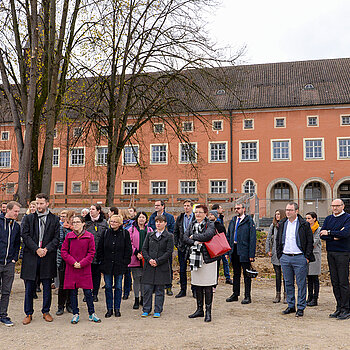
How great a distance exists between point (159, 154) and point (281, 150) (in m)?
9.61

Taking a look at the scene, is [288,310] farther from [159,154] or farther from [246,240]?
[159,154]

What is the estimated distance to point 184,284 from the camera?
9.00m

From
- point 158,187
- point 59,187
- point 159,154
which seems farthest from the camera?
point 59,187

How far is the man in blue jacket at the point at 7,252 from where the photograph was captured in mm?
6695

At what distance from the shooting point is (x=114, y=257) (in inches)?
289

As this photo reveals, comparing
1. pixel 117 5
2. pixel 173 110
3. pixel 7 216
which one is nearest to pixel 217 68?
pixel 173 110

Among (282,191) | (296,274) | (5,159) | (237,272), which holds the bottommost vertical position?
(237,272)

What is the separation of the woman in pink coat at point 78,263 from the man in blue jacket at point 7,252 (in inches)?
29.9

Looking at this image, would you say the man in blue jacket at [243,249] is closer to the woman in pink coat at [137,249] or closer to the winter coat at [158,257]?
the winter coat at [158,257]

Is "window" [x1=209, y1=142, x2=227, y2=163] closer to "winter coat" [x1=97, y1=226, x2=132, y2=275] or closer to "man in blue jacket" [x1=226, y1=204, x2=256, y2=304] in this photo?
"man in blue jacket" [x1=226, y1=204, x2=256, y2=304]

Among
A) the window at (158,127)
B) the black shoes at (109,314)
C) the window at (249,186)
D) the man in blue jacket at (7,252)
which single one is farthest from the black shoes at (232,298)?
the window at (249,186)

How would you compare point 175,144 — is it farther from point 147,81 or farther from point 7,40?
point 7,40

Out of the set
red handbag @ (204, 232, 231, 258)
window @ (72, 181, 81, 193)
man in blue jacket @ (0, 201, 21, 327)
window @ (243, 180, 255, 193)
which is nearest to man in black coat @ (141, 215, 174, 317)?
red handbag @ (204, 232, 231, 258)

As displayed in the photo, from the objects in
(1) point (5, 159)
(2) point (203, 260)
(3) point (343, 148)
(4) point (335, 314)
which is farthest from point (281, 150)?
(2) point (203, 260)
